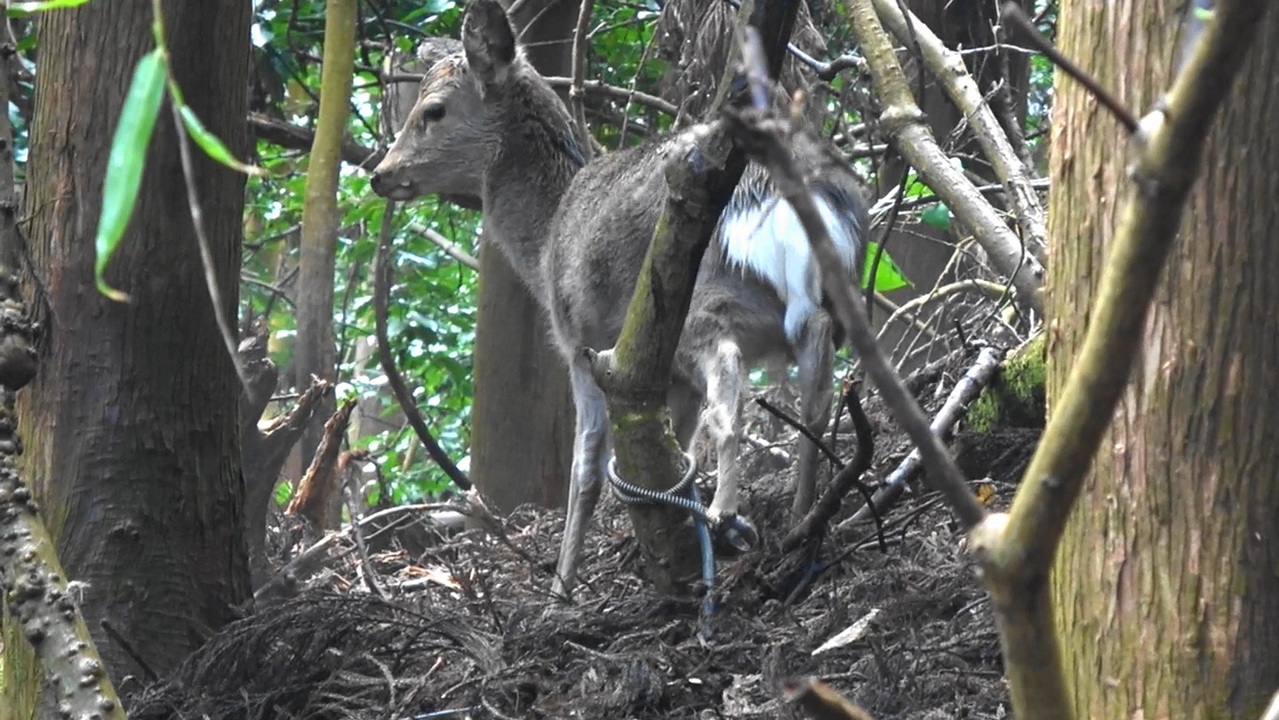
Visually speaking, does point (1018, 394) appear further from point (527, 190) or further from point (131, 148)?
point (131, 148)

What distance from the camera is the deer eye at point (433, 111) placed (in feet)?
21.9

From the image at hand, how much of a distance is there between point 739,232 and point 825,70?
0.60 meters

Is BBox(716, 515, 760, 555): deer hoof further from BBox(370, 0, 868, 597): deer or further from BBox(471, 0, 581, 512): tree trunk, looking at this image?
BBox(471, 0, 581, 512): tree trunk

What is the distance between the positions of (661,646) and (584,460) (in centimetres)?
198

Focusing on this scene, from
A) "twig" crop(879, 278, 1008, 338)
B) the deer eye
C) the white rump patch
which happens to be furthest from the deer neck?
the white rump patch

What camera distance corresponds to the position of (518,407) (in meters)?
7.77

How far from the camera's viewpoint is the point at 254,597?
4598 millimetres

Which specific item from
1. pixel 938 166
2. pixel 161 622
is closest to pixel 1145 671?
pixel 938 166

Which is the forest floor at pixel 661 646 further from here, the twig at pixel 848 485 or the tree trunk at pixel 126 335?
the tree trunk at pixel 126 335

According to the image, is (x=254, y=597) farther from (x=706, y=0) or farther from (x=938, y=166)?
(x=706, y=0)

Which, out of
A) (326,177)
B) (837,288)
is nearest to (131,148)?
(837,288)

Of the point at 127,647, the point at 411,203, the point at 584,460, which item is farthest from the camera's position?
the point at 411,203

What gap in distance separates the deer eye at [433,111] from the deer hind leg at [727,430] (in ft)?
7.84

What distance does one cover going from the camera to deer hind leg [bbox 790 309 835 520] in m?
4.78
